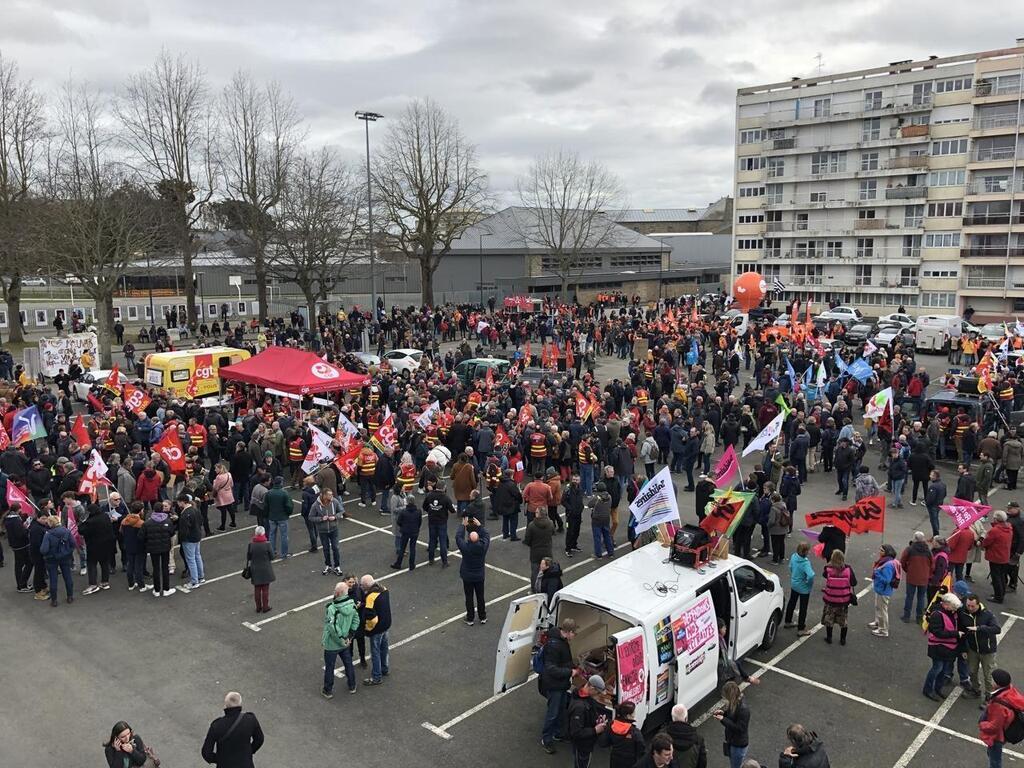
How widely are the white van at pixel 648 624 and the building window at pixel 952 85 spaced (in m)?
58.9

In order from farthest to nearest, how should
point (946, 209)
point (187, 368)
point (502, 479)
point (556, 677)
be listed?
1. point (946, 209)
2. point (187, 368)
3. point (502, 479)
4. point (556, 677)

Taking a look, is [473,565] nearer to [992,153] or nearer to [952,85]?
[992,153]

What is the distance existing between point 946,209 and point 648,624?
59.8 meters

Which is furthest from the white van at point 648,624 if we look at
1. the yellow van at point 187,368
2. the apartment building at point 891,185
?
the apartment building at point 891,185

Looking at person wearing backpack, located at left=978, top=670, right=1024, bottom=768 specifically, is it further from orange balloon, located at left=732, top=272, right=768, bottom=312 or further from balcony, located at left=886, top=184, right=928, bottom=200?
balcony, located at left=886, top=184, right=928, bottom=200

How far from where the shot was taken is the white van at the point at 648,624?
847cm

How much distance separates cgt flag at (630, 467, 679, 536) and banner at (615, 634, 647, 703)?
399 centimetres

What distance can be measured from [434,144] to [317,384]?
32162 millimetres

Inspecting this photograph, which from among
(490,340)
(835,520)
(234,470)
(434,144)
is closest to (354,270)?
(434,144)

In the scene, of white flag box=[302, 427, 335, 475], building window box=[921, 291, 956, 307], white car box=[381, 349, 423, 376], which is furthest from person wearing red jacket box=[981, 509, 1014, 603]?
building window box=[921, 291, 956, 307]

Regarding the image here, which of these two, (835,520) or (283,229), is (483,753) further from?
(283,229)

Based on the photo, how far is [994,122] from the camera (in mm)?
55188

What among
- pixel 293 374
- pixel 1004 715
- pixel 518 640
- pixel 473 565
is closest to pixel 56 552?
pixel 473 565

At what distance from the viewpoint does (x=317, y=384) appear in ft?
75.6
